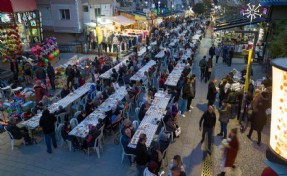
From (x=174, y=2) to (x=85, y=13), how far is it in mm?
53047

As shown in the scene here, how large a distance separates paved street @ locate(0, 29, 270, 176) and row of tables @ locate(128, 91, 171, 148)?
36.9 inches

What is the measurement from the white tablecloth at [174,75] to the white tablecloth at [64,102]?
4416 millimetres

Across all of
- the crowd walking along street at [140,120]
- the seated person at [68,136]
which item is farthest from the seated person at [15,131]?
the seated person at [68,136]

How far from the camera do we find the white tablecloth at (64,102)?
906 centimetres

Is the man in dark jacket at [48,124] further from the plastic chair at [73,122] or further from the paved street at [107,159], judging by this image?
the plastic chair at [73,122]

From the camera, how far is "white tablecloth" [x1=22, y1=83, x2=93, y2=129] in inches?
357

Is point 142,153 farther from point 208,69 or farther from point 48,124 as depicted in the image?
point 208,69

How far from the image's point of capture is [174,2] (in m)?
73.9

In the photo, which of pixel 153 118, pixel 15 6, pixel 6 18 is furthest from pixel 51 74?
pixel 15 6

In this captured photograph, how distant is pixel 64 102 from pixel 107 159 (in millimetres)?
4146

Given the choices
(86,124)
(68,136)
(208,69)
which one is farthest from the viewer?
(208,69)

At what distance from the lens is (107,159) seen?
26.9 ft

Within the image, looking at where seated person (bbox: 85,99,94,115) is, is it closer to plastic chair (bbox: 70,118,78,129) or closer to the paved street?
plastic chair (bbox: 70,118,78,129)

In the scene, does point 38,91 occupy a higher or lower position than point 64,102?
higher
